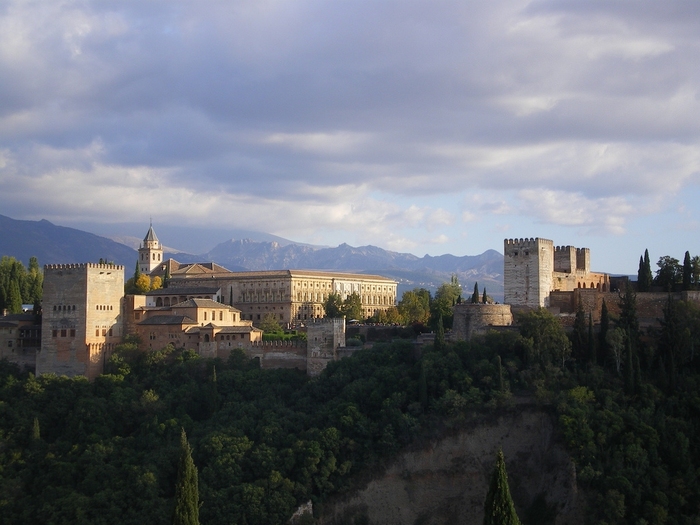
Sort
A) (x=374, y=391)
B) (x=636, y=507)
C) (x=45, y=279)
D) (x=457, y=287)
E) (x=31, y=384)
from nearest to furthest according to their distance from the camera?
(x=636, y=507) < (x=374, y=391) < (x=31, y=384) < (x=45, y=279) < (x=457, y=287)

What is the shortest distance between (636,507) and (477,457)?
947cm

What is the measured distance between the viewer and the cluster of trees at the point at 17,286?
246ft

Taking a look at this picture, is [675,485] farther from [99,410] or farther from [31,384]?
[31,384]

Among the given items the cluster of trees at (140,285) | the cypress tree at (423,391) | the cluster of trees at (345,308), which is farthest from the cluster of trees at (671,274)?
the cluster of trees at (140,285)

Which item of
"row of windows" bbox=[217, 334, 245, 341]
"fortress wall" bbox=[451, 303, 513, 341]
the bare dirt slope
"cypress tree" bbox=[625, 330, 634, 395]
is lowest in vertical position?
the bare dirt slope

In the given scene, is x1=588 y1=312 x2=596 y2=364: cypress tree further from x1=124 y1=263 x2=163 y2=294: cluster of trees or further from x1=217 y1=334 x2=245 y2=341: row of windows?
x1=124 y1=263 x2=163 y2=294: cluster of trees

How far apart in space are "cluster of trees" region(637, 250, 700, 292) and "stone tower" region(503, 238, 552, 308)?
19.4 feet

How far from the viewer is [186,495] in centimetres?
4197

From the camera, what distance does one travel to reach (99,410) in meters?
57.0

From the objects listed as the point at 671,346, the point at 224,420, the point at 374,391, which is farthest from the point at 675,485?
the point at 224,420

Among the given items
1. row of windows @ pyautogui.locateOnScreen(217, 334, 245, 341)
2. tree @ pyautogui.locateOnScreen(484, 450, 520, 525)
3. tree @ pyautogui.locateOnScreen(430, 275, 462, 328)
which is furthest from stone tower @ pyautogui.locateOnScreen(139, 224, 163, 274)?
tree @ pyautogui.locateOnScreen(484, 450, 520, 525)

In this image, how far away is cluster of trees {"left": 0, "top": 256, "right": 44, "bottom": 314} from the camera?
2948 inches

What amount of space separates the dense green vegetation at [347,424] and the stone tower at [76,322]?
2885 mm

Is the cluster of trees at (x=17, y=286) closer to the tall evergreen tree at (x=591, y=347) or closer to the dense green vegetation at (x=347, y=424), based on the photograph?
the dense green vegetation at (x=347, y=424)
